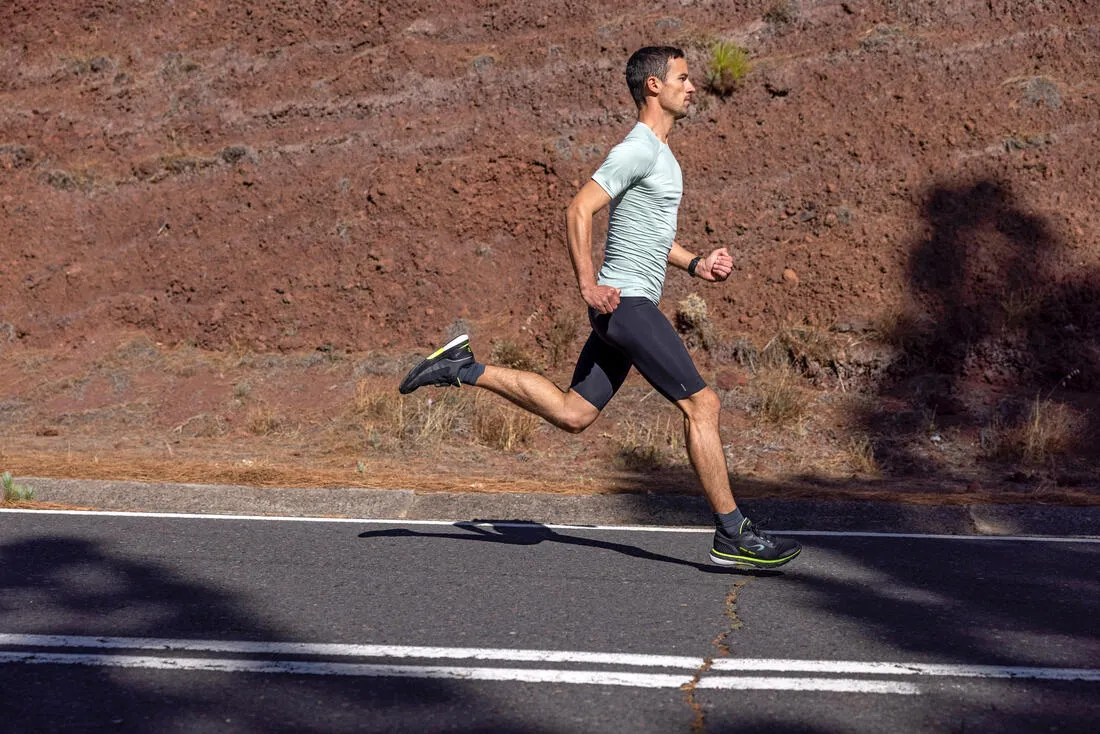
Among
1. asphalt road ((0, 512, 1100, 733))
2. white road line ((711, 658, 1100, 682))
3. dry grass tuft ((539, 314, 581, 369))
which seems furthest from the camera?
dry grass tuft ((539, 314, 581, 369))

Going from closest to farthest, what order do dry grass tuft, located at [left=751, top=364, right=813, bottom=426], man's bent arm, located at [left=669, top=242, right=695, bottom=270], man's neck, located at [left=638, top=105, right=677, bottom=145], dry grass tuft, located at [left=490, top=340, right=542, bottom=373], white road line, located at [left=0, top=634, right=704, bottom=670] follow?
white road line, located at [left=0, top=634, right=704, bottom=670]
man's neck, located at [left=638, top=105, right=677, bottom=145]
man's bent arm, located at [left=669, top=242, right=695, bottom=270]
dry grass tuft, located at [left=751, top=364, right=813, bottom=426]
dry grass tuft, located at [left=490, top=340, right=542, bottom=373]

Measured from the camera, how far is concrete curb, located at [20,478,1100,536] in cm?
714

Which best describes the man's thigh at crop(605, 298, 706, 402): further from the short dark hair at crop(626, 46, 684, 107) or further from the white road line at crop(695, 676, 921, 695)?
the white road line at crop(695, 676, 921, 695)

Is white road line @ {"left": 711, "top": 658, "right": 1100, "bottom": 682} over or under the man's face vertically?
under

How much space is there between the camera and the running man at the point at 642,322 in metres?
5.48

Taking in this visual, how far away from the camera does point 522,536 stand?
668cm

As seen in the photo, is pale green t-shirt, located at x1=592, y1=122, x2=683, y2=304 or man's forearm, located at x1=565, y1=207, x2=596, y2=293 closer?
man's forearm, located at x1=565, y1=207, x2=596, y2=293

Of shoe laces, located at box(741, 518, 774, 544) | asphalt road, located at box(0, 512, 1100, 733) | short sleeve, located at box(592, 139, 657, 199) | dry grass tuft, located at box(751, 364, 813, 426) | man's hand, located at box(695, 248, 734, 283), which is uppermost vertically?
short sleeve, located at box(592, 139, 657, 199)

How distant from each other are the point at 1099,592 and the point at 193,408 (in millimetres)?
9388

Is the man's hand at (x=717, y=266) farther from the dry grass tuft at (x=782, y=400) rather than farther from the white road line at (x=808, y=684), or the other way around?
the dry grass tuft at (x=782, y=400)

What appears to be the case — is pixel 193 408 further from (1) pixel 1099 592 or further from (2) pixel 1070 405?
(1) pixel 1099 592

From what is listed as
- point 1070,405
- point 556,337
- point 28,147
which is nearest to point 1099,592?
point 1070,405

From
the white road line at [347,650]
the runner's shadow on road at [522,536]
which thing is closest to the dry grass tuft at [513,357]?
the runner's shadow on road at [522,536]

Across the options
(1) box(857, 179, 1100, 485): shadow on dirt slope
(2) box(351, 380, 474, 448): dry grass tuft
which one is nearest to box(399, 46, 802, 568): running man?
(1) box(857, 179, 1100, 485): shadow on dirt slope
